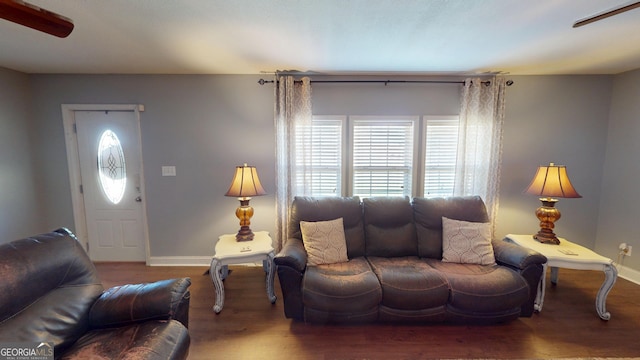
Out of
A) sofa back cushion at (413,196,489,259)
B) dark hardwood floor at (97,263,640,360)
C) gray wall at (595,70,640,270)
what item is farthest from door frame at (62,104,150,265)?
gray wall at (595,70,640,270)

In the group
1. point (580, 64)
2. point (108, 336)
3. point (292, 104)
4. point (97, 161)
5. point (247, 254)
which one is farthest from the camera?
point (97, 161)

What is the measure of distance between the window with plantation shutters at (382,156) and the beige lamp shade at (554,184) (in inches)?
50.7

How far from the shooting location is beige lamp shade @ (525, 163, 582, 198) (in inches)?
98.7

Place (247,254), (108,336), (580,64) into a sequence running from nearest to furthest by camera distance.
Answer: (108,336) < (247,254) < (580,64)

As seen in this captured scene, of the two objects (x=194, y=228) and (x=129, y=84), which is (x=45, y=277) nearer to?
(x=194, y=228)

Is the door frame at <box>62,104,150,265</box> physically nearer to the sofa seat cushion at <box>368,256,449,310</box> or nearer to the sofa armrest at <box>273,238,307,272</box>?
the sofa armrest at <box>273,238,307,272</box>

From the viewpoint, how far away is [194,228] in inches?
130

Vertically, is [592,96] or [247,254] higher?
[592,96]

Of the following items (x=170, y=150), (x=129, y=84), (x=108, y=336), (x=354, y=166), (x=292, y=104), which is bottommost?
(x=108, y=336)

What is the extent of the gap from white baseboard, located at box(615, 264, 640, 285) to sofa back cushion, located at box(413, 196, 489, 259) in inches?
75.3

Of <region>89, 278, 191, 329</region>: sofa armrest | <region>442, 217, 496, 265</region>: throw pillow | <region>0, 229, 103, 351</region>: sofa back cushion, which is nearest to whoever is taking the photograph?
<region>0, 229, 103, 351</region>: sofa back cushion

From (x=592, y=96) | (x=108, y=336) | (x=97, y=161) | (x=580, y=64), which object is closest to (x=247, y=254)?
(x=108, y=336)

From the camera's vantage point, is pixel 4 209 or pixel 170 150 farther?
pixel 170 150

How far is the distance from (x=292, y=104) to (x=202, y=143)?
48.8 inches
